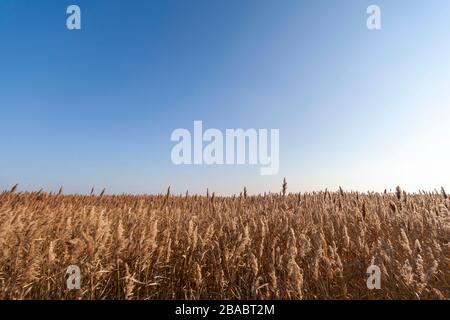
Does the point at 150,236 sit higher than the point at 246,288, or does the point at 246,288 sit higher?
the point at 150,236

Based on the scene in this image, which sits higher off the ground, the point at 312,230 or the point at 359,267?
the point at 312,230

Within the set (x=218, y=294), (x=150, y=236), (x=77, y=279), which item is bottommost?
(x=218, y=294)

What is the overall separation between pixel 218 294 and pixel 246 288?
16.8 inches

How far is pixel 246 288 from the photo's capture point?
4.55 metres

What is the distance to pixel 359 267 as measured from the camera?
16.0 feet
